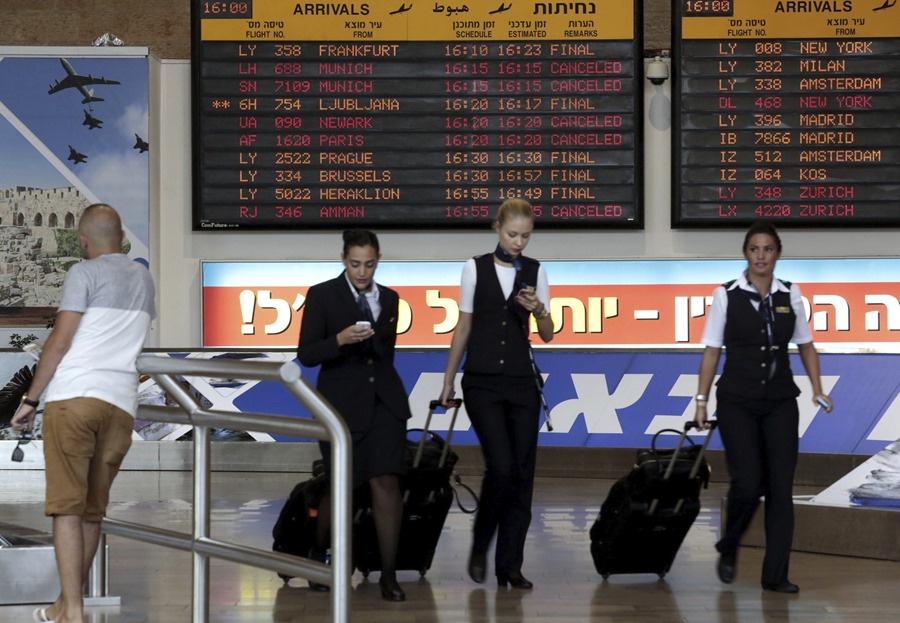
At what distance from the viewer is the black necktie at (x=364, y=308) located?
5.58m

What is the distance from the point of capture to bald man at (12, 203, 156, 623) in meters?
4.56

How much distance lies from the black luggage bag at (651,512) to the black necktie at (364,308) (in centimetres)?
134

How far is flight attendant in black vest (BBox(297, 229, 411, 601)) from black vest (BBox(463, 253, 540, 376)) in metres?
0.41

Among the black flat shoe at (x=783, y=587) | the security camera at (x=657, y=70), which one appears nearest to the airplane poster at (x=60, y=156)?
the security camera at (x=657, y=70)

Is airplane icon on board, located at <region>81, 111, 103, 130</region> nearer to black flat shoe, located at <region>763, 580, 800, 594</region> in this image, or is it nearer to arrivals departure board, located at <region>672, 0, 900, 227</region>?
arrivals departure board, located at <region>672, 0, 900, 227</region>

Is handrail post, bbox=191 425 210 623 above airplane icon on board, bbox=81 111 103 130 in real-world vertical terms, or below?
below

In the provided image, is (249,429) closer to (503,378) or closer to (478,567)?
(503,378)

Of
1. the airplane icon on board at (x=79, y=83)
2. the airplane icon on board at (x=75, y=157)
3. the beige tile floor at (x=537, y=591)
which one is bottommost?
the beige tile floor at (x=537, y=591)

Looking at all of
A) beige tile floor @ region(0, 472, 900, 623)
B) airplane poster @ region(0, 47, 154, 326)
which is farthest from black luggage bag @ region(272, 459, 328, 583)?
airplane poster @ region(0, 47, 154, 326)

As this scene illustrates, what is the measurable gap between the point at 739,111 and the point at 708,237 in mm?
1108

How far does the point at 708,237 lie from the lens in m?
11.4

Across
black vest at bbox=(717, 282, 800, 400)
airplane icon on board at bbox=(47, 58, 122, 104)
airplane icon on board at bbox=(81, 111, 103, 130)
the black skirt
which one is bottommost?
the black skirt

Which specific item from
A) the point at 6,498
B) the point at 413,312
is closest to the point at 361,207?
the point at 413,312

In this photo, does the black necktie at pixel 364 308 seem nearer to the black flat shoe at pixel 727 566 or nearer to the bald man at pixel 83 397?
the bald man at pixel 83 397
